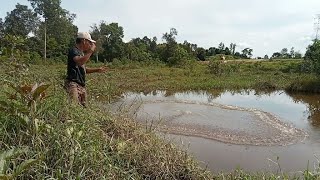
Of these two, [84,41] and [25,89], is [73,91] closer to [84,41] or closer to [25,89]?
[84,41]

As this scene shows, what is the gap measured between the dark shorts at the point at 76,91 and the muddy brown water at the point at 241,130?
1.61 feet

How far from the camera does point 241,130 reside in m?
7.89

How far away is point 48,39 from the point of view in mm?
33469

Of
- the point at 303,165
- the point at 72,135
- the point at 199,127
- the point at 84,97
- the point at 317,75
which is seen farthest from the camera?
the point at 317,75

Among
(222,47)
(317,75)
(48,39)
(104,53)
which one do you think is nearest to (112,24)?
(104,53)

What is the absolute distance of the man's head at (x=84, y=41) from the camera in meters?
4.11

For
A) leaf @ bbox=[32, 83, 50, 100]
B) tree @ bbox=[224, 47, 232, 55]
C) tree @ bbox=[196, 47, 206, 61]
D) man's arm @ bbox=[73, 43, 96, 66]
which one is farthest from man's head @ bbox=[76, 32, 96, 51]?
tree @ bbox=[224, 47, 232, 55]

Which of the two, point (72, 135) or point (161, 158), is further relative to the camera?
point (161, 158)

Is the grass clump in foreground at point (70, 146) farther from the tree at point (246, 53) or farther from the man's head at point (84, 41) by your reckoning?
the tree at point (246, 53)

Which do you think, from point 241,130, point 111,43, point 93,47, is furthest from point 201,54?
point 93,47

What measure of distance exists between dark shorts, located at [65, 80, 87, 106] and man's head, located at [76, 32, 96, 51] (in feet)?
1.50

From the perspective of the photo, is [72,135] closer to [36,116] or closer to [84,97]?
[36,116]

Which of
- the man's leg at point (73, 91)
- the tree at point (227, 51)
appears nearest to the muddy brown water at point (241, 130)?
the man's leg at point (73, 91)

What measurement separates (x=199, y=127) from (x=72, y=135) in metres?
5.37
